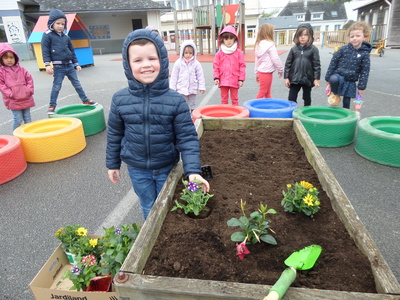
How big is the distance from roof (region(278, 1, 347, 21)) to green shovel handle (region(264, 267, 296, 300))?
5760cm

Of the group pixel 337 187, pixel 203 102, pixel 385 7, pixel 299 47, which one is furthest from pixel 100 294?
pixel 385 7

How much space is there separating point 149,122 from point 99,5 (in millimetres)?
25930

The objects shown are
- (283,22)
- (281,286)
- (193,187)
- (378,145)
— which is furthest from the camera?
(283,22)

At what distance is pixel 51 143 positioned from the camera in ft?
13.2

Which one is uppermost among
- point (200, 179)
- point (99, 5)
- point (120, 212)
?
point (99, 5)

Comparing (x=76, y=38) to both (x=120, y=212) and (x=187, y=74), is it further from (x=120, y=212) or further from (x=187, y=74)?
(x=120, y=212)

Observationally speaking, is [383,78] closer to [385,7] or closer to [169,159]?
[169,159]

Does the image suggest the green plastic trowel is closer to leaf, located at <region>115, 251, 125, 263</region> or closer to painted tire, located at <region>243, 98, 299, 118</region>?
leaf, located at <region>115, 251, 125, 263</region>

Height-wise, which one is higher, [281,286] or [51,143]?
[281,286]

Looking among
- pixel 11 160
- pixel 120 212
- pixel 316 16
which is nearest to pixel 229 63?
pixel 120 212

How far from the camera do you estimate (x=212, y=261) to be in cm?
141

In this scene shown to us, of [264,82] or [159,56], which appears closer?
[159,56]

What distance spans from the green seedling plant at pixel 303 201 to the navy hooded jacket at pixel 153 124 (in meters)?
0.59

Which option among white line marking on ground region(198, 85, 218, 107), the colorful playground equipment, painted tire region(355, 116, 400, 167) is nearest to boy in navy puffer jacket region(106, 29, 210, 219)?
painted tire region(355, 116, 400, 167)
